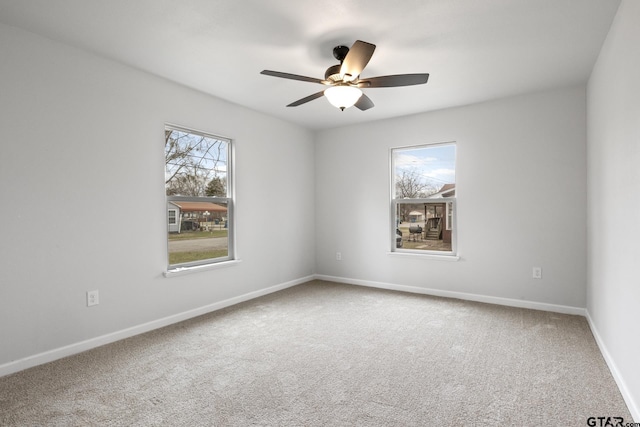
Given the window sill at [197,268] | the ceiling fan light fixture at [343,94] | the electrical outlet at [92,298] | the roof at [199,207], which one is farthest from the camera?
the roof at [199,207]

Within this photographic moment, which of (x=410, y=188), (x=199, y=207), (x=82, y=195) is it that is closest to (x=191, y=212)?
(x=199, y=207)

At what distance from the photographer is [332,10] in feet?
7.41

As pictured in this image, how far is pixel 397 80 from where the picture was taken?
2582mm

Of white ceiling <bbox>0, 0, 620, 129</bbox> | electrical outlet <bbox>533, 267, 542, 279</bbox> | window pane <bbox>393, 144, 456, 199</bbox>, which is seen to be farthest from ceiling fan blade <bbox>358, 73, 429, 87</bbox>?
electrical outlet <bbox>533, 267, 542, 279</bbox>

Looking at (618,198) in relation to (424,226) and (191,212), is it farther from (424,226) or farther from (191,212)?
(191,212)

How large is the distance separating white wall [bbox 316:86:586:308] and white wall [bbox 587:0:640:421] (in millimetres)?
534

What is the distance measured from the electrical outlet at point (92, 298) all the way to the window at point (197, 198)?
764 mm

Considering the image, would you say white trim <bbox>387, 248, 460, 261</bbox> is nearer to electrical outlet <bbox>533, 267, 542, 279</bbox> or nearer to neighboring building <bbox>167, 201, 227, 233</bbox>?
electrical outlet <bbox>533, 267, 542, 279</bbox>

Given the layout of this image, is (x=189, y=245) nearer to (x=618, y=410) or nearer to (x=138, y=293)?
(x=138, y=293)

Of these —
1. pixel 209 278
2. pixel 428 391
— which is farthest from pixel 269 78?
pixel 428 391

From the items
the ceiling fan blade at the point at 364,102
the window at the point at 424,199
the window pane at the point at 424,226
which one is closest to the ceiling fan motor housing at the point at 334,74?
the ceiling fan blade at the point at 364,102

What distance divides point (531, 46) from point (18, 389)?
4516mm

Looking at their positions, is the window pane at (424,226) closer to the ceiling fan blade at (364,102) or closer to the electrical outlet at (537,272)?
the electrical outlet at (537,272)

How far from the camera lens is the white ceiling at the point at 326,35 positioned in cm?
224
